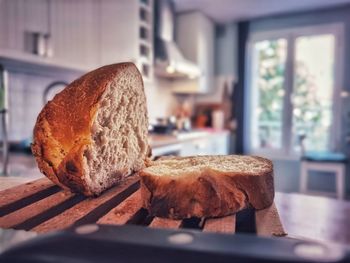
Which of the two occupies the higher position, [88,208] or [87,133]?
[87,133]

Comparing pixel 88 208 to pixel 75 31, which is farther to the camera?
pixel 75 31

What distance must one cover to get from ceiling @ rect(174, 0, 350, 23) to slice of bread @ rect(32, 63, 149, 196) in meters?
3.03

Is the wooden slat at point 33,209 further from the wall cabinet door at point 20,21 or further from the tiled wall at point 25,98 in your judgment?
the tiled wall at point 25,98

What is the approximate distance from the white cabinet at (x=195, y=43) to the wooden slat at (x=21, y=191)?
325cm

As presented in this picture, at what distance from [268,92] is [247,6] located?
1.23m

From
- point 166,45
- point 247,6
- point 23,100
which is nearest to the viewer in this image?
point 23,100

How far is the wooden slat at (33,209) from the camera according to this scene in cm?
63

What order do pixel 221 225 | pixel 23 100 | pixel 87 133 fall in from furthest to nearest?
pixel 23 100
pixel 87 133
pixel 221 225

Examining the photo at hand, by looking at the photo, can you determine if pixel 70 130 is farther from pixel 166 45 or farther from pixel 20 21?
pixel 166 45

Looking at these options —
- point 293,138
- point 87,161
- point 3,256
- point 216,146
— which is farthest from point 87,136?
point 293,138

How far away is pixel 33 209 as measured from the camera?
2.33ft

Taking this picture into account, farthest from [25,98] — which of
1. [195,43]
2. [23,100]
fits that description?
[195,43]

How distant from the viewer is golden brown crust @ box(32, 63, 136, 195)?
81 cm

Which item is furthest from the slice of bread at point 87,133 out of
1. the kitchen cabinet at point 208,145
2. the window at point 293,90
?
the window at point 293,90
